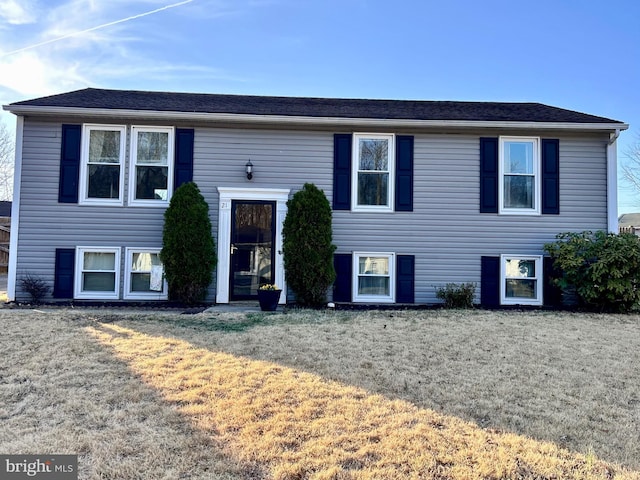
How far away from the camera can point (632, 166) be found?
2134cm

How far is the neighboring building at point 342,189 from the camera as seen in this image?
7434 mm

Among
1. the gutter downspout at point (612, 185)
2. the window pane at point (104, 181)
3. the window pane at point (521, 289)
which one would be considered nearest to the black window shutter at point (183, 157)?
the window pane at point (104, 181)

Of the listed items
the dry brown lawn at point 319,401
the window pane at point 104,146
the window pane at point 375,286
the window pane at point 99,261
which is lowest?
the dry brown lawn at point 319,401

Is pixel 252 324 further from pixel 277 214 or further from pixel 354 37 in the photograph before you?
pixel 354 37

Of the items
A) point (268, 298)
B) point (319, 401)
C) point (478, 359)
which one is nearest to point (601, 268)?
point (478, 359)

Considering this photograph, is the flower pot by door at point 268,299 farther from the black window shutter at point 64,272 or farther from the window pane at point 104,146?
the window pane at point 104,146

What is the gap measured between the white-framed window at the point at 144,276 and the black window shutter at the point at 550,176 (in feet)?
24.8

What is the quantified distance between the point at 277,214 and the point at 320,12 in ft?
20.2

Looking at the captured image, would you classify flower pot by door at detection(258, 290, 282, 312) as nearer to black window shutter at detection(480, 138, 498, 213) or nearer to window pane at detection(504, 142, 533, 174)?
black window shutter at detection(480, 138, 498, 213)

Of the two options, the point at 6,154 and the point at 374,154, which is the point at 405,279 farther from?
the point at 6,154

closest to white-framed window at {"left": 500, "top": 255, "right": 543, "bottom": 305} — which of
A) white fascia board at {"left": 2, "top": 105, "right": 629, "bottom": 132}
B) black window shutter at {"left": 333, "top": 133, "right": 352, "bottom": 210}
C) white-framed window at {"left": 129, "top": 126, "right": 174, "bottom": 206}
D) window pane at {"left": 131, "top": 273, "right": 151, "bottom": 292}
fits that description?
white fascia board at {"left": 2, "top": 105, "right": 629, "bottom": 132}

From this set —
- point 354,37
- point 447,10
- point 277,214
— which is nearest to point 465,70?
point 447,10

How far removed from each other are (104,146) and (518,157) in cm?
813

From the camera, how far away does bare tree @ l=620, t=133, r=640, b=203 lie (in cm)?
2097
